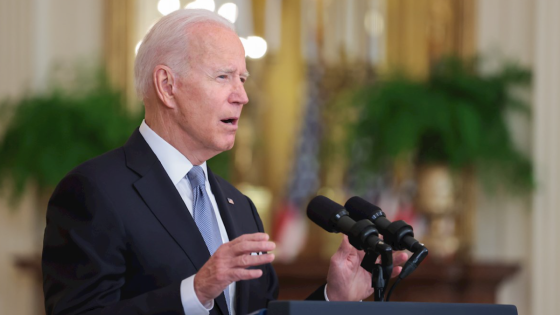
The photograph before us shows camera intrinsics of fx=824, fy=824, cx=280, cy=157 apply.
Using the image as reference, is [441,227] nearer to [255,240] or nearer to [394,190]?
[394,190]

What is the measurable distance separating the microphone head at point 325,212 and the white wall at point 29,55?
3.87 m

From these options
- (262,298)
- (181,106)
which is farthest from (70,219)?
(262,298)

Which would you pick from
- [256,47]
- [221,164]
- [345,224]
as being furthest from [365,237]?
[256,47]

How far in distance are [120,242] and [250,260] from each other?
0.46 m

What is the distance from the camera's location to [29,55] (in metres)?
5.67

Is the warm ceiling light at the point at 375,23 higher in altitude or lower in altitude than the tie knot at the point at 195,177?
higher

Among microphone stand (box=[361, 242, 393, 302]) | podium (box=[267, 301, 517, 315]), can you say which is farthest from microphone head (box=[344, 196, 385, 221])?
podium (box=[267, 301, 517, 315])

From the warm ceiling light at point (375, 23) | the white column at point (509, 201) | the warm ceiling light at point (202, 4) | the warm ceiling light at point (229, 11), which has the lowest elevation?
the white column at point (509, 201)

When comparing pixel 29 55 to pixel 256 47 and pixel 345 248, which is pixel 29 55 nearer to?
pixel 256 47

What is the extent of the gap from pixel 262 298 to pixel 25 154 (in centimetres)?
328

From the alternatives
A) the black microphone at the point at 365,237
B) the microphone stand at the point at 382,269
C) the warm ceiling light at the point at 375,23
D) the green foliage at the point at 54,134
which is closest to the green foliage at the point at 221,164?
the green foliage at the point at 54,134

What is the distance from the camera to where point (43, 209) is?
18.5ft

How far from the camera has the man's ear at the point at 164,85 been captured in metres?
2.31

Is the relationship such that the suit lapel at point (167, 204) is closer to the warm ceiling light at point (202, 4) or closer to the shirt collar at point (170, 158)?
the shirt collar at point (170, 158)
